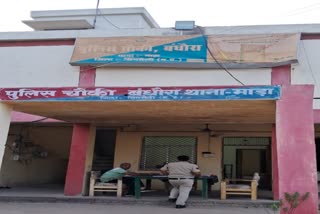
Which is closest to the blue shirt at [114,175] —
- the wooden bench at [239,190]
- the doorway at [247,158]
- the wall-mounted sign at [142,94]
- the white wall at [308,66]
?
the wooden bench at [239,190]

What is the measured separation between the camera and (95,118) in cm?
1123

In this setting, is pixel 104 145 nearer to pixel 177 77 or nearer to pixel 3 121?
pixel 177 77

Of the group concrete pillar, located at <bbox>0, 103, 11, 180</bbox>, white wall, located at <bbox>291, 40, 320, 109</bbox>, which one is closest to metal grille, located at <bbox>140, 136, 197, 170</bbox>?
white wall, located at <bbox>291, 40, 320, 109</bbox>

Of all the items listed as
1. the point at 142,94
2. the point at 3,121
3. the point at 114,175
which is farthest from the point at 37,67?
the point at 142,94

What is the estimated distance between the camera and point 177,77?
12297 mm

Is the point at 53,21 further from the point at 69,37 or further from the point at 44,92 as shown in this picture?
the point at 44,92

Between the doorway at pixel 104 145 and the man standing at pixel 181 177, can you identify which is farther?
the doorway at pixel 104 145

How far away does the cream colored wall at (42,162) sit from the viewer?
14602mm

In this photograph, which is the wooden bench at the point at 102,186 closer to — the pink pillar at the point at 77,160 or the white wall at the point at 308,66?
the pink pillar at the point at 77,160

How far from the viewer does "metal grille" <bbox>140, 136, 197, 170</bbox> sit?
13.7 metres

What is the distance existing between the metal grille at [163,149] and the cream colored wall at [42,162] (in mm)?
3363

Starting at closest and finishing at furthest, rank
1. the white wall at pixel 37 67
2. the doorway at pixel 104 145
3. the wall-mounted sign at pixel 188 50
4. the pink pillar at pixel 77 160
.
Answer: the wall-mounted sign at pixel 188 50 < the pink pillar at pixel 77 160 < the white wall at pixel 37 67 < the doorway at pixel 104 145

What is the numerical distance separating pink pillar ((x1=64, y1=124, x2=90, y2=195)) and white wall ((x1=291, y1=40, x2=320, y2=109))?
251 inches

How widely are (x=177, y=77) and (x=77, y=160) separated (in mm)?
3944
